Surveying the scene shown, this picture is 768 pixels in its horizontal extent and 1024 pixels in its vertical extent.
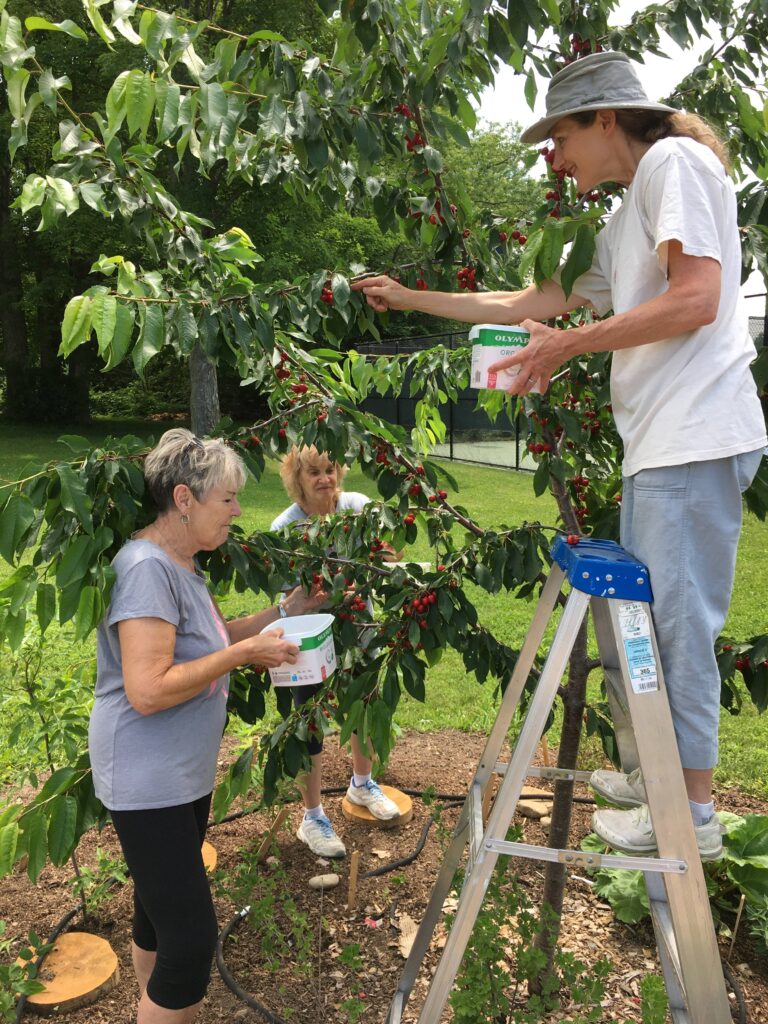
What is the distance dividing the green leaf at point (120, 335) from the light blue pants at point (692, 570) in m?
1.19

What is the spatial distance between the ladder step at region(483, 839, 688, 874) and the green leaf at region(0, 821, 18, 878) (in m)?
1.51

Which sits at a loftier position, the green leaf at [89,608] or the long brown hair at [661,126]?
the long brown hair at [661,126]

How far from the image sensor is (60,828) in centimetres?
243

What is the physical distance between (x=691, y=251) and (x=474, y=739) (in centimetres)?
361

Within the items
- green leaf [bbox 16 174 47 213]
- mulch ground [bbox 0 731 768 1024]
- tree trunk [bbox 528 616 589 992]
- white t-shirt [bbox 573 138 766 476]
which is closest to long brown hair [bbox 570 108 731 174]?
white t-shirt [bbox 573 138 766 476]

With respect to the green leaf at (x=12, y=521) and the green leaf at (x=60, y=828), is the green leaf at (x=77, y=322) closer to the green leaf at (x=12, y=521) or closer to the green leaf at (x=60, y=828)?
the green leaf at (x=12, y=521)

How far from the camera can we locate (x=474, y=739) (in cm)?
478

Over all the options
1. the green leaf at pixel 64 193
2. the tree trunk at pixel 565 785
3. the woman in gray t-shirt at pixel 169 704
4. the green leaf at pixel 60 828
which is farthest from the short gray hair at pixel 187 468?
the tree trunk at pixel 565 785

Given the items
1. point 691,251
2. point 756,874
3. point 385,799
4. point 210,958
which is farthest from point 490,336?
point 385,799

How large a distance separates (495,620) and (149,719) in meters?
4.81

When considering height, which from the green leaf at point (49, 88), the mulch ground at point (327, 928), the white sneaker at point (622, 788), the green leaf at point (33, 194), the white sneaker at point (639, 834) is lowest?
the mulch ground at point (327, 928)

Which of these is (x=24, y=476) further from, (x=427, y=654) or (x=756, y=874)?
(x=756, y=874)

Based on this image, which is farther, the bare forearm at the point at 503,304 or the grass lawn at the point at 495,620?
the grass lawn at the point at 495,620

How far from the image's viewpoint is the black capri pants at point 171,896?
7.17ft
